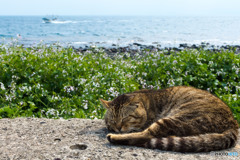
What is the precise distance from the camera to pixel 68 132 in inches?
174

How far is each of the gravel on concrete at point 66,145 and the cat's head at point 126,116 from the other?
0.86 ft

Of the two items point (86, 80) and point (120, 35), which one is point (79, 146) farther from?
point (120, 35)

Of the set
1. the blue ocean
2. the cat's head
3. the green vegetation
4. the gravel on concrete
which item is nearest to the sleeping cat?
the cat's head

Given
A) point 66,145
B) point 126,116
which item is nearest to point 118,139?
point 126,116

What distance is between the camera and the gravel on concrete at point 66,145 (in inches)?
137

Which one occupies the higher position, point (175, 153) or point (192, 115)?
point (192, 115)

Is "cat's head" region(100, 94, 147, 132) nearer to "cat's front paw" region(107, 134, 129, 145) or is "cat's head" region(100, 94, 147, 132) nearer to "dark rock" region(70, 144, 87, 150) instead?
"cat's front paw" region(107, 134, 129, 145)

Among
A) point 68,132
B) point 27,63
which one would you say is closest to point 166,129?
point 68,132

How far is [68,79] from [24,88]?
112cm

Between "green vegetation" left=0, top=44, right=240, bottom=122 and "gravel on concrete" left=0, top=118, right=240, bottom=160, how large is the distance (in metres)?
1.06

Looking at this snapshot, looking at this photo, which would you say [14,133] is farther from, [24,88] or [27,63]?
[27,63]

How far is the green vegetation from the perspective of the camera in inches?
249

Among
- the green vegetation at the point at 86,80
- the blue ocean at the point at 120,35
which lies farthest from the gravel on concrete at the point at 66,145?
the blue ocean at the point at 120,35

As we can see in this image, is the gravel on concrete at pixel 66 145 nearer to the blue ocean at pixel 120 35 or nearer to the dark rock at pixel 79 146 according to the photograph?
the dark rock at pixel 79 146
